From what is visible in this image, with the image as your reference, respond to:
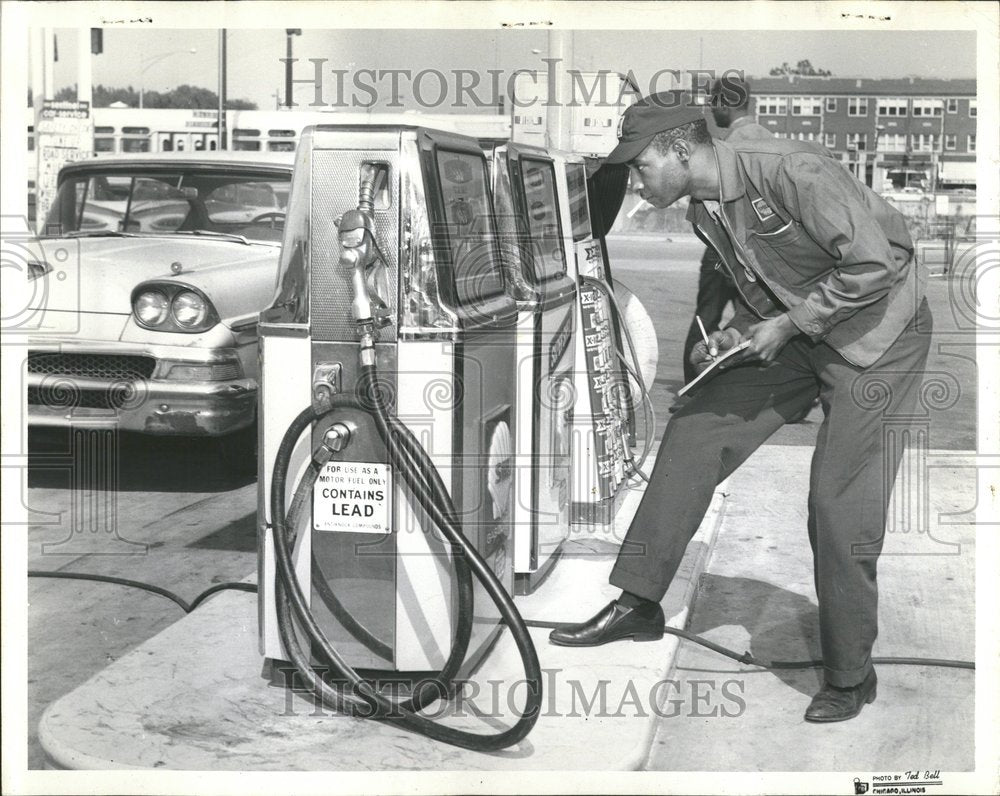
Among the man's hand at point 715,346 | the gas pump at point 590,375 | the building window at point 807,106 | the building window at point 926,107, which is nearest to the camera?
the man's hand at point 715,346

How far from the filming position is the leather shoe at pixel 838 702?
369cm

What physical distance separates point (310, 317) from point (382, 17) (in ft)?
3.43

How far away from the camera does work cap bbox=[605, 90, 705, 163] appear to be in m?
3.75

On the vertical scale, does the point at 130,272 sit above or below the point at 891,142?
below

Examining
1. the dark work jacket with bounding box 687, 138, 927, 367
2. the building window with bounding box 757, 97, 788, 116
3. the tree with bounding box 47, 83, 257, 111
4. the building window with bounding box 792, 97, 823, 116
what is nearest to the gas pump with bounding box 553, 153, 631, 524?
the dark work jacket with bounding box 687, 138, 927, 367

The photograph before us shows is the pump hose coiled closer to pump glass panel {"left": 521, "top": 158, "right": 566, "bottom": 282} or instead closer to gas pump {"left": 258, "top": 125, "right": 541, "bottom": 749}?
gas pump {"left": 258, "top": 125, "right": 541, "bottom": 749}

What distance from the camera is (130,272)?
651cm

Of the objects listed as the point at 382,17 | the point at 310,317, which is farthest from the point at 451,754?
the point at 382,17

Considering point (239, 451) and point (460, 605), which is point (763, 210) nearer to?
point (460, 605)

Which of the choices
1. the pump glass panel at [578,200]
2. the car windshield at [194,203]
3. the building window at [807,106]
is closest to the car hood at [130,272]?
the car windshield at [194,203]

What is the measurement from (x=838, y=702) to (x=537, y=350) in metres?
1.68

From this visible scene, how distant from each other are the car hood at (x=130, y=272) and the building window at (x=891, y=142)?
72762 millimetres

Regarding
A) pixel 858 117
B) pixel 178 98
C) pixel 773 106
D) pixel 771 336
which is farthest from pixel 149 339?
pixel 858 117

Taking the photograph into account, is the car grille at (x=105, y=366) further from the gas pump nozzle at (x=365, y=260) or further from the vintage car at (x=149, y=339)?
the gas pump nozzle at (x=365, y=260)
